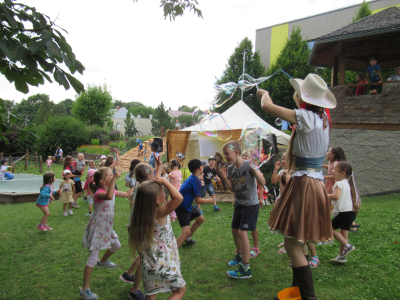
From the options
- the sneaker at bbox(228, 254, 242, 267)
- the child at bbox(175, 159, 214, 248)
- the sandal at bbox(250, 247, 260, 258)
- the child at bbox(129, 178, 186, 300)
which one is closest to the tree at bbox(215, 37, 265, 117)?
the child at bbox(175, 159, 214, 248)

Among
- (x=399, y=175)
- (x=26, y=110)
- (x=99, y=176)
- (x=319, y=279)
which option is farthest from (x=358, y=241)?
(x=26, y=110)

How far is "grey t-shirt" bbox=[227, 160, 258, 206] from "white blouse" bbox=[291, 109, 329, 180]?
1.48 m

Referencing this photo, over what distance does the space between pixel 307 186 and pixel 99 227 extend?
254 centimetres

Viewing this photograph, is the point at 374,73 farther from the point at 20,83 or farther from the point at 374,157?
the point at 20,83

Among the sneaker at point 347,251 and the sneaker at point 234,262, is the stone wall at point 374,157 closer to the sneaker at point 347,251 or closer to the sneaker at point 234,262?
the sneaker at point 347,251

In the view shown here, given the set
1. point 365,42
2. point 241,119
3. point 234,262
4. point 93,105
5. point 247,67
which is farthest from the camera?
point 93,105

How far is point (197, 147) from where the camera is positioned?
489 inches

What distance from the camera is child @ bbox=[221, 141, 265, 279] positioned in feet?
11.8

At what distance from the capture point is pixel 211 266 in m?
4.05

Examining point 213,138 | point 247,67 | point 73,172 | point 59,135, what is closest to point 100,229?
point 73,172

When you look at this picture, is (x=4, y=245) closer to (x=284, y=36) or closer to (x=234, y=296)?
(x=234, y=296)

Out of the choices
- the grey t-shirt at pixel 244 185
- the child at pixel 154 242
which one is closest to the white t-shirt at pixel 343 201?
the grey t-shirt at pixel 244 185

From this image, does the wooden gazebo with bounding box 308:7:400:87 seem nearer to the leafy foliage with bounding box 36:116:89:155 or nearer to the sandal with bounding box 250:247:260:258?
the sandal with bounding box 250:247:260:258

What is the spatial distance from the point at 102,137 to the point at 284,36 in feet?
76.9
